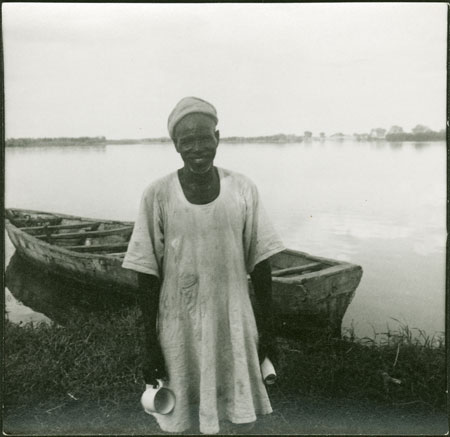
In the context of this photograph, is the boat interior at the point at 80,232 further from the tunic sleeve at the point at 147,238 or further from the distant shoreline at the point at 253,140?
the tunic sleeve at the point at 147,238

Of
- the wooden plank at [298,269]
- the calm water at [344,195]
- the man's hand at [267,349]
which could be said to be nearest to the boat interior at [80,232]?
the calm water at [344,195]

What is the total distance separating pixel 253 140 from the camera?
13.5ft

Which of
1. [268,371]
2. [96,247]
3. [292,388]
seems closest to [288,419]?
[292,388]

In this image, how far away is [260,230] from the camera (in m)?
3.31

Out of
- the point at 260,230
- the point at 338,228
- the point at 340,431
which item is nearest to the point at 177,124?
the point at 260,230

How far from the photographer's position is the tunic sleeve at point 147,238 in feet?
10.6

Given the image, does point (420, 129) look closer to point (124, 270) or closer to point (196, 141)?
point (196, 141)

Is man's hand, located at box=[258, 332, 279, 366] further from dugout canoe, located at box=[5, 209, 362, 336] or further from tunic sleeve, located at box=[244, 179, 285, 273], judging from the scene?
dugout canoe, located at box=[5, 209, 362, 336]

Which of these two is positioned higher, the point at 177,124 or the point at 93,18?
the point at 93,18

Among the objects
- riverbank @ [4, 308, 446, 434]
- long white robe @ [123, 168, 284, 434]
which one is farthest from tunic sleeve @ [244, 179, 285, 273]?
riverbank @ [4, 308, 446, 434]

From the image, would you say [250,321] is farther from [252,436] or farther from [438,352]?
[438,352]

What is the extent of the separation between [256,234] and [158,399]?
1226 mm

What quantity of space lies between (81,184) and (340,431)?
288 cm

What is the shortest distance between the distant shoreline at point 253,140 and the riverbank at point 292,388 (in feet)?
5.14
